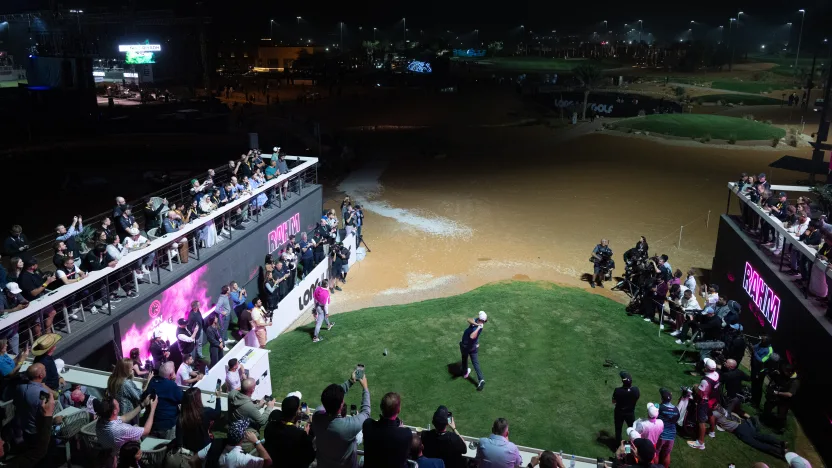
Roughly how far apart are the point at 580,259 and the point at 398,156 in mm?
20546

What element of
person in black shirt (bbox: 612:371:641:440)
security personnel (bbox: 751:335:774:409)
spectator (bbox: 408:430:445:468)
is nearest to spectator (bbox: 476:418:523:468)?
spectator (bbox: 408:430:445:468)

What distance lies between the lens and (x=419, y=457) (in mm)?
6293

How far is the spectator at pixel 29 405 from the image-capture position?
7023 millimetres

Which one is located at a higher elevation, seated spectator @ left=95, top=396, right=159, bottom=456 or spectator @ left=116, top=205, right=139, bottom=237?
spectator @ left=116, top=205, right=139, bottom=237

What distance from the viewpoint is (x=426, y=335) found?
1399 cm

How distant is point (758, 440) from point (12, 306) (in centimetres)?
1241

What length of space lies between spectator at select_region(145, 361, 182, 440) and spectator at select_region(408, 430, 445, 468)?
125 inches

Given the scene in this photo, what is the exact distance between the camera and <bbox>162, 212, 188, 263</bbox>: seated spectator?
13.1 m

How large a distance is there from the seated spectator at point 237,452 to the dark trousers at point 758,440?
8.10 m

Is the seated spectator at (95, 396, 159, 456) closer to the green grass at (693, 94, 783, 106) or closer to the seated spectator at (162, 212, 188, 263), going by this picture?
the seated spectator at (162, 212, 188, 263)

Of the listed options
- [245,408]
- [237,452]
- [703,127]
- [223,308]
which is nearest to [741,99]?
[703,127]

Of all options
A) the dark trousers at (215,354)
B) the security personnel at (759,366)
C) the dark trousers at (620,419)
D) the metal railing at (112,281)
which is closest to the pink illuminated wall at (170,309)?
the metal railing at (112,281)

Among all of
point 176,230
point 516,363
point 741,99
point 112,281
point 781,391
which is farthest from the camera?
point 741,99

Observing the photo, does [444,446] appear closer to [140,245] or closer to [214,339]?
[214,339]
